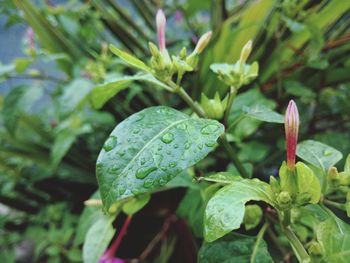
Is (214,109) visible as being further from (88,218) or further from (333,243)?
(88,218)

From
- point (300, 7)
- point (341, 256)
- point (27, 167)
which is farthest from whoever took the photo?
point (27, 167)

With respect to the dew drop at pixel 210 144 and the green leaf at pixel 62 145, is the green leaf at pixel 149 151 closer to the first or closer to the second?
the dew drop at pixel 210 144

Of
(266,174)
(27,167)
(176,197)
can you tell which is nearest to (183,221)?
(176,197)

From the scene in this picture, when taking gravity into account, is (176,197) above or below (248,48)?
below

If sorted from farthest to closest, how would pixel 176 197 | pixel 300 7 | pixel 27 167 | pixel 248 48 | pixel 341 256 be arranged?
1. pixel 27 167
2. pixel 176 197
3. pixel 300 7
4. pixel 248 48
5. pixel 341 256

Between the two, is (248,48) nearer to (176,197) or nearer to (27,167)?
(176,197)

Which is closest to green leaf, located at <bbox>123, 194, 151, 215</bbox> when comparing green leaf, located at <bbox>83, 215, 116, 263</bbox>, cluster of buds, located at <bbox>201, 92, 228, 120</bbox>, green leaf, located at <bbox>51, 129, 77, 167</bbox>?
green leaf, located at <bbox>83, 215, 116, 263</bbox>
